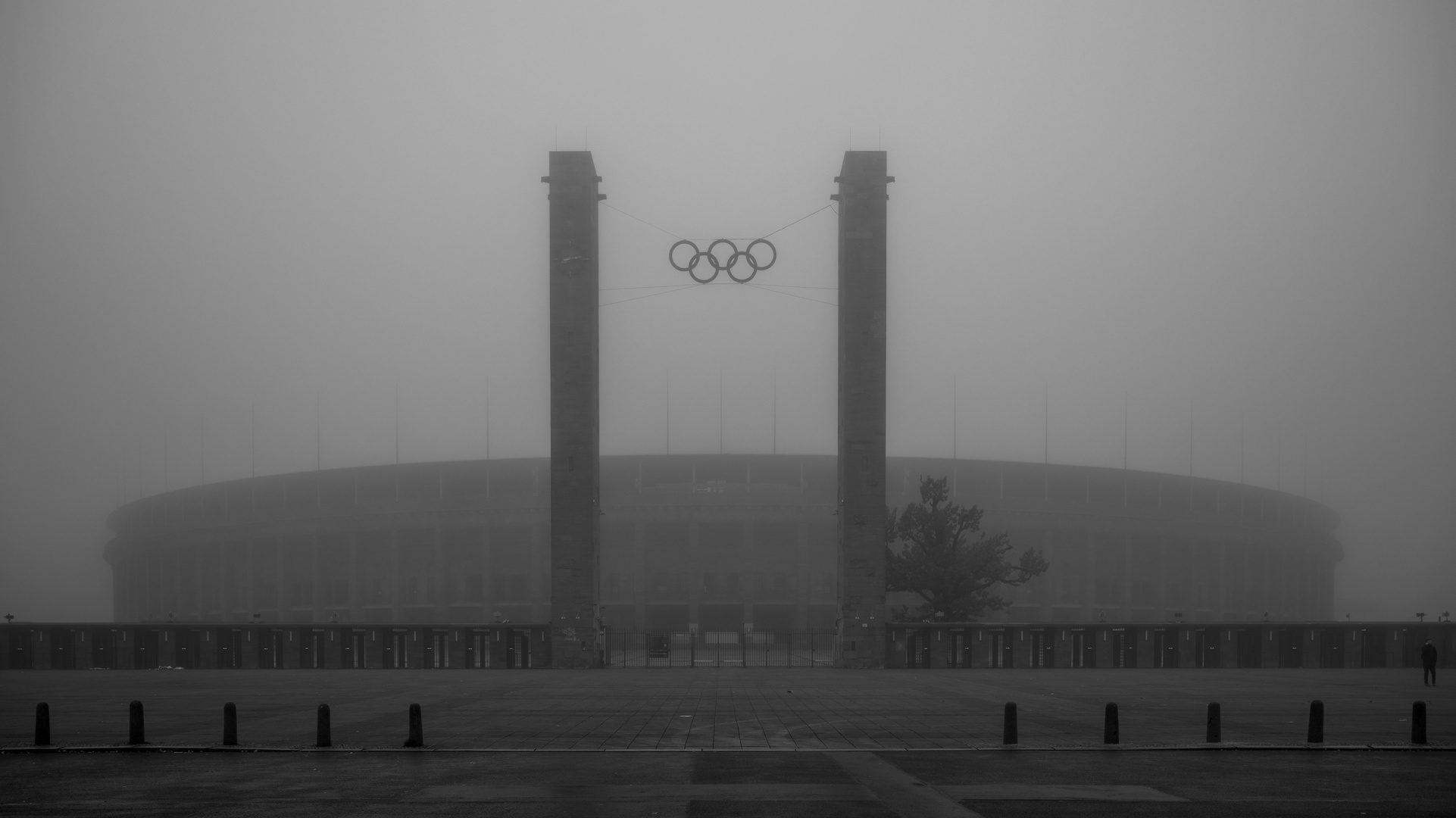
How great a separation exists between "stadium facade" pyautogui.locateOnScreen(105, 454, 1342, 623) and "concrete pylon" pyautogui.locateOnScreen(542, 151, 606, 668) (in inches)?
1595

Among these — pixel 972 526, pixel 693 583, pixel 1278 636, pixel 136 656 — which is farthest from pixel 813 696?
pixel 693 583

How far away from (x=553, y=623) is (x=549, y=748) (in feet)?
113

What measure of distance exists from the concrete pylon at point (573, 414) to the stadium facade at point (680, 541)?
1595 inches

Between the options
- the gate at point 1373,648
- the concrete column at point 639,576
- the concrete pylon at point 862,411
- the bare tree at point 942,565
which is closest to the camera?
the concrete pylon at point 862,411

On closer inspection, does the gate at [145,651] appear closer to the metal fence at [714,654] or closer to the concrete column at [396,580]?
the metal fence at [714,654]

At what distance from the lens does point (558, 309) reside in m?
56.1

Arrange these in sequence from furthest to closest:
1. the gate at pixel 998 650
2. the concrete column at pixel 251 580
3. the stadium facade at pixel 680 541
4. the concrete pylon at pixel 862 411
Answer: the concrete column at pixel 251 580, the stadium facade at pixel 680 541, the gate at pixel 998 650, the concrete pylon at pixel 862 411

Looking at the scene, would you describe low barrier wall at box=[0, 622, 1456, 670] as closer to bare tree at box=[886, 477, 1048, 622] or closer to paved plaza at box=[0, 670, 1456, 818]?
bare tree at box=[886, 477, 1048, 622]

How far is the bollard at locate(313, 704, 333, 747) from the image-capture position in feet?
67.6

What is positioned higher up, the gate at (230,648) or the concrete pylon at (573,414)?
the concrete pylon at (573,414)

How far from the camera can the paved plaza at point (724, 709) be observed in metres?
21.9

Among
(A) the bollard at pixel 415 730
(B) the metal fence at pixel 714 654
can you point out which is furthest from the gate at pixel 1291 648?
(A) the bollard at pixel 415 730

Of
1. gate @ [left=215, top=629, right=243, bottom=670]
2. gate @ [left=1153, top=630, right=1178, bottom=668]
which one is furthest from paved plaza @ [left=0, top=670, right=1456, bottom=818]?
gate @ [left=1153, top=630, right=1178, bottom=668]

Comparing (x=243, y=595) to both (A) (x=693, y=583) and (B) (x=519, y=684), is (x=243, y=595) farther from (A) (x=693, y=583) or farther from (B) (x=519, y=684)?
(B) (x=519, y=684)
